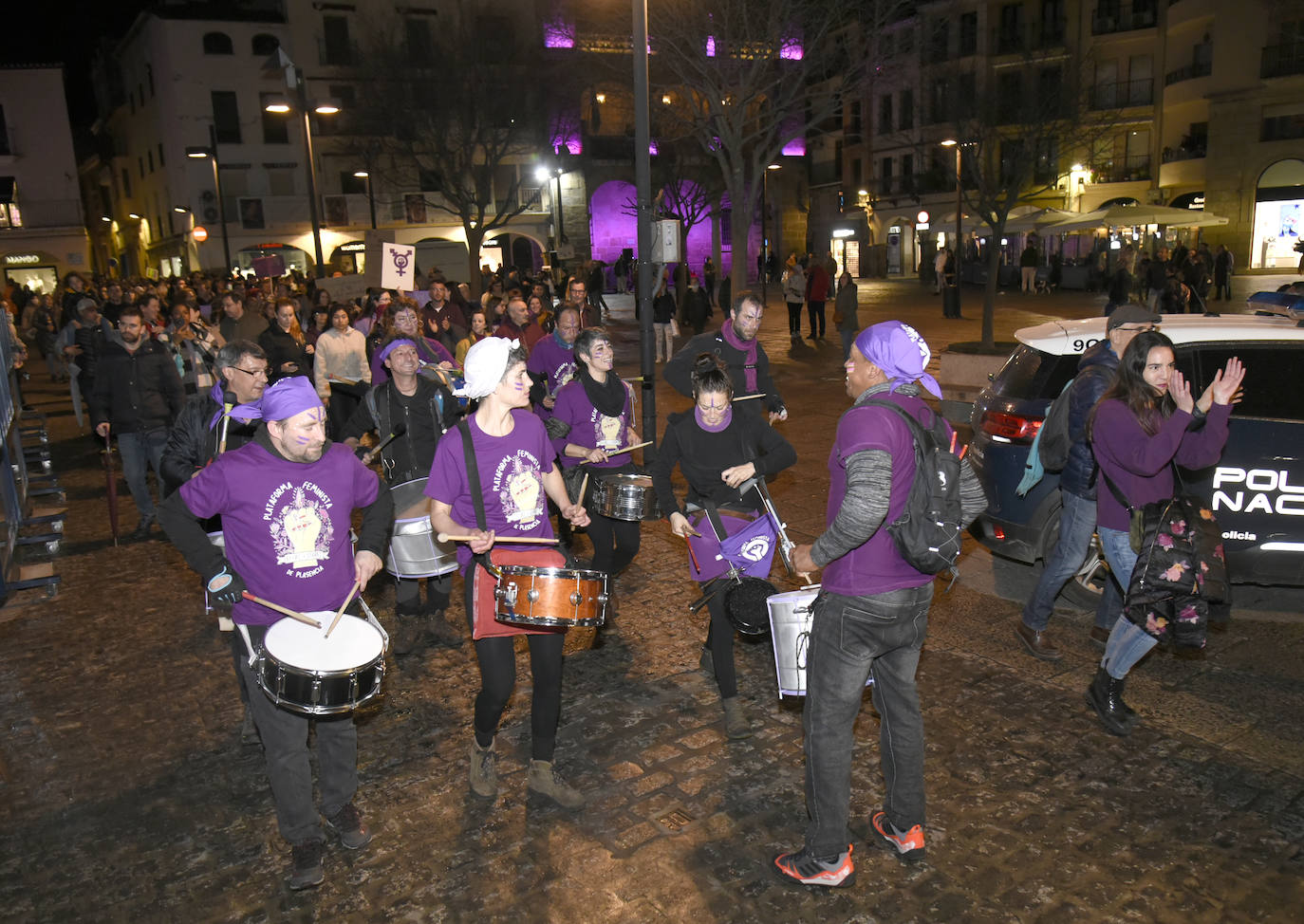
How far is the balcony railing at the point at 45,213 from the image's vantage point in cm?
5253

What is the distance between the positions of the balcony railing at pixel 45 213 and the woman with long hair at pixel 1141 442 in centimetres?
5976

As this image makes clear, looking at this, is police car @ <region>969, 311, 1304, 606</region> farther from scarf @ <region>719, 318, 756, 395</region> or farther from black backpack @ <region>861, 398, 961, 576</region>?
black backpack @ <region>861, 398, 961, 576</region>

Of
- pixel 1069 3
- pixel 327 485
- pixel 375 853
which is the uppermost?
pixel 1069 3

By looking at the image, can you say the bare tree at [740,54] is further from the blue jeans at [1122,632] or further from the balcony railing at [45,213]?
the balcony railing at [45,213]

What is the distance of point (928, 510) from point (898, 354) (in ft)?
1.89

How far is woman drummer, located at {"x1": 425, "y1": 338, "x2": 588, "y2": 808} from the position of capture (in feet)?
14.2

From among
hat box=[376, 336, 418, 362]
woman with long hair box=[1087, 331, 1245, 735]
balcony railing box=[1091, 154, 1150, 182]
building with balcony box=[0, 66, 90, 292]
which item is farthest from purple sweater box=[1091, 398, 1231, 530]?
building with balcony box=[0, 66, 90, 292]

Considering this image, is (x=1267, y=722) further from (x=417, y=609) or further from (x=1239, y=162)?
(x=1239, y=162)

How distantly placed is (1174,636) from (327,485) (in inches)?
154

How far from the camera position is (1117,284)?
23.5 m

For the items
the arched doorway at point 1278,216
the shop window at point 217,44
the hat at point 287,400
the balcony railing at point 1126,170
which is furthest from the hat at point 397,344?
the shop window at point 217,44

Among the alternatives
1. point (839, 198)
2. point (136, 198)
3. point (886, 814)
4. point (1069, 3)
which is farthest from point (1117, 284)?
point (136, 198)

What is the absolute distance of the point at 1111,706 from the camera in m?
5.06

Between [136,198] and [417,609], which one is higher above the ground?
[136,198]
